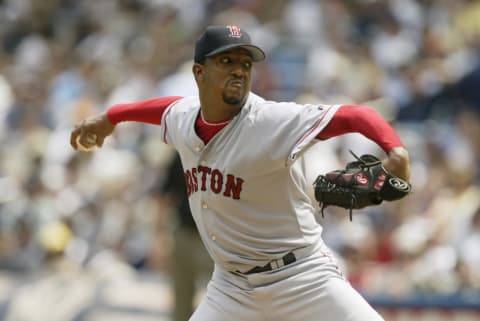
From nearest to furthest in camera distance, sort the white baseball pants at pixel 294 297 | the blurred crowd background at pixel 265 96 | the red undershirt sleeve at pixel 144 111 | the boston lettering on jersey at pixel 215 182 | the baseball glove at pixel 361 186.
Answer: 1. the baseball glove at pixel 361 186
2. the white baseball pants at pixel 294 297
3. the boston lettering on jersey at pixel 215 182
4. the red undershirt sleeve at pixel 144 111
5. the blurred crowd background at pixel 265 96

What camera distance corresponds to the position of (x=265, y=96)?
8.71m

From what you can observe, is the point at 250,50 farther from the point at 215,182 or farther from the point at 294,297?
the point at 294,297

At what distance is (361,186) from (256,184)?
23.7 inches

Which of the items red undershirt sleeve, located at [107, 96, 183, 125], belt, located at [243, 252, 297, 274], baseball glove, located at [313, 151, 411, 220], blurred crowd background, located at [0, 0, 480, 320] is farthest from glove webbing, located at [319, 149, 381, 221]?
blurred crowd background, located at [0, 0, 480, 320]

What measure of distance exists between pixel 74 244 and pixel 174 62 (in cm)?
269

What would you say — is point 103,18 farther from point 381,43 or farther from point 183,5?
point 381,43

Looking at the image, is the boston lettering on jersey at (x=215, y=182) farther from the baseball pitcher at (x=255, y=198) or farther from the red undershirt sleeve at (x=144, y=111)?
the red undershirt sleeve at (x=144, y=111)

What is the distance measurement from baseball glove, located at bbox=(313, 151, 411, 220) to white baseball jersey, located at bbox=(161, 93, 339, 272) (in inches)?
9.5

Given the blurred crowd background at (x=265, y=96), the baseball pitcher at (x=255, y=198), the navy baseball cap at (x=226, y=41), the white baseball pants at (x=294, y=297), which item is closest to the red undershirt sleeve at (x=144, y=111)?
the baseball pitcher at (x=255, y=198)

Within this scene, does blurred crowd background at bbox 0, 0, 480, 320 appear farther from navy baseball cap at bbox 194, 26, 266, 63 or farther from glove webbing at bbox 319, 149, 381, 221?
glove webbing at bbox 319, 149, 381, 221

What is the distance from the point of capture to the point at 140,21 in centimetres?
1327

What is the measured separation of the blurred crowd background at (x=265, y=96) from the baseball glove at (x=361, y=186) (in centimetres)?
365

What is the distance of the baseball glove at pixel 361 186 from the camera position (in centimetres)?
439

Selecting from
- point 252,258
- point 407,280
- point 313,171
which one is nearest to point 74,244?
point 313,171
